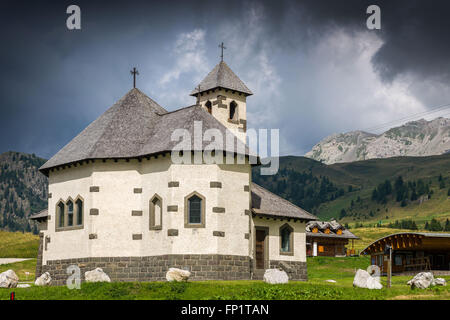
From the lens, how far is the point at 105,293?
87.2 feet

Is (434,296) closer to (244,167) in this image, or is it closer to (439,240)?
(244,167)

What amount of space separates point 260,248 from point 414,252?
22585mm

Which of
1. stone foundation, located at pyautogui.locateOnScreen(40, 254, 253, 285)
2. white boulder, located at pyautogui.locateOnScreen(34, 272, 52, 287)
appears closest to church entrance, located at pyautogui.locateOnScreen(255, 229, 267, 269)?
stone foundation, located at pyautogui.locateOnScreen(40, 254, 253, 285)

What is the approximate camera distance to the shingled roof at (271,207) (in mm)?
44000

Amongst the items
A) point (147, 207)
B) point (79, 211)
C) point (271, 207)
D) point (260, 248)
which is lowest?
point (260, 248)

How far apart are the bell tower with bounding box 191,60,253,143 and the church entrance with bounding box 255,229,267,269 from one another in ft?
36.8

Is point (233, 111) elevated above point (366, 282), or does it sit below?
above

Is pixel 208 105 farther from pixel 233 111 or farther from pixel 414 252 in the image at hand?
pixel 414 252

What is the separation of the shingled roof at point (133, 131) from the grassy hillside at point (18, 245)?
4052 cm

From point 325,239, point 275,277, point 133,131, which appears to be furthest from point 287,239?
point 325,239

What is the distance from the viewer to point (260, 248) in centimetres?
4375
